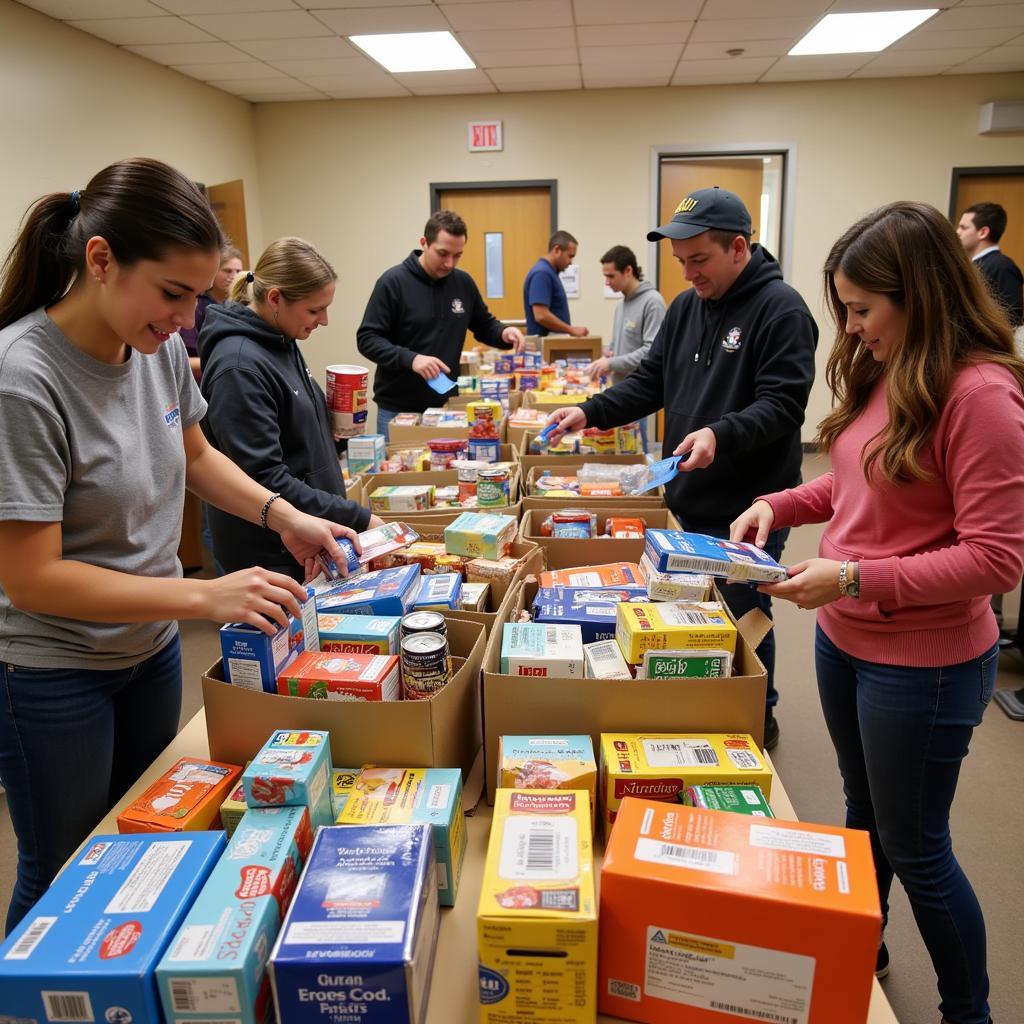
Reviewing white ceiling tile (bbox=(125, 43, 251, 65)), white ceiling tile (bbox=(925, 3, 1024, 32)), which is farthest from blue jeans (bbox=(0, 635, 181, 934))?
white ceiling tile (bbox=(925, 3, 1024, 32))

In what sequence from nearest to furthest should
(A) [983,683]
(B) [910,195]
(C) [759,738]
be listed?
(C) [759,738]
(A) [983,683]
(B) [910,195]

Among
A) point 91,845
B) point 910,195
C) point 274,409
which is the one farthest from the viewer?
point 910,195

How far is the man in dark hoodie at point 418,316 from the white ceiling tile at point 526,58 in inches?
94.3

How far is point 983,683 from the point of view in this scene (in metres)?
1.39

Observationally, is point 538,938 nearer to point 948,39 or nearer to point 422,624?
point 422,624

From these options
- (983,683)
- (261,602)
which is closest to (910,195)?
(983,683)

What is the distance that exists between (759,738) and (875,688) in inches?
13.2

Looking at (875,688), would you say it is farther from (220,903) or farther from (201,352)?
(201,352)

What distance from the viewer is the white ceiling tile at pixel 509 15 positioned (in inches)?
178

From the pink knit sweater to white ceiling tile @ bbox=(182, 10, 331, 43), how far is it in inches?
180

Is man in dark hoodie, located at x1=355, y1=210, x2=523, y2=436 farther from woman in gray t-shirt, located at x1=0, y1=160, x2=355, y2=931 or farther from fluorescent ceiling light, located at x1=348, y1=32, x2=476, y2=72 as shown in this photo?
woman in gray t-shirt, located at x1=0, y1=160, x2=355, y2=931

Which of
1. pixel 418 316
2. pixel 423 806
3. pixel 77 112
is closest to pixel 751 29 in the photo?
pixel 418 316

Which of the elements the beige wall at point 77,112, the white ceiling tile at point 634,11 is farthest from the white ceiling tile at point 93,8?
the white ceiling tile at point 634,11

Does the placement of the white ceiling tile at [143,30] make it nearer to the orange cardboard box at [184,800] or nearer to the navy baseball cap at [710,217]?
the navy baseball cap at [710,217]
